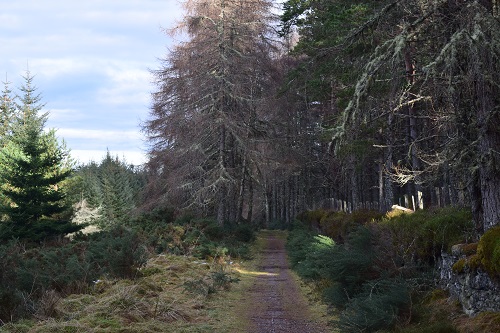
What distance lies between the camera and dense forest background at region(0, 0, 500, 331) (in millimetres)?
9188

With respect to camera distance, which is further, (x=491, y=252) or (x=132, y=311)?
Answer: (x=132, y=311)

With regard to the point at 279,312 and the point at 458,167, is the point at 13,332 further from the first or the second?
the point at 458,167

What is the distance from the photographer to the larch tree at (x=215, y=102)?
26.7 meters

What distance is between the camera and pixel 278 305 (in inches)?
488

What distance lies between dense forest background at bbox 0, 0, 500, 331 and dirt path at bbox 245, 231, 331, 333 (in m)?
0.83

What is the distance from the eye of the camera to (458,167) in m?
9.52

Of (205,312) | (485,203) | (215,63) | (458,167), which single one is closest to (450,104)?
(458,167)

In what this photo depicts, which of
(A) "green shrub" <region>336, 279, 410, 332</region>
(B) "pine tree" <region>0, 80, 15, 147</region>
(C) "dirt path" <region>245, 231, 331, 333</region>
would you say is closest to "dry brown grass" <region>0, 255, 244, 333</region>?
(C) "dirt path" <region>245, 231, 331, 333</region>

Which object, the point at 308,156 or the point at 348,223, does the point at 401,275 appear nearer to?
the point at 348,223

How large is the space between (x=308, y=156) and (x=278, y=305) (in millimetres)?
25445

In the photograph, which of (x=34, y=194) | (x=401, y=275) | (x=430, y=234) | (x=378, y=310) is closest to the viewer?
(x=378, y=310)

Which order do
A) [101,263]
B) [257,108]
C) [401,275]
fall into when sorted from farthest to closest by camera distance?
[257,108] → [101,263] → [401,275]

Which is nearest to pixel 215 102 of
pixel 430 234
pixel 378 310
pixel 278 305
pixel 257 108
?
pixel 257 108

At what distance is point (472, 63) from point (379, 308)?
4675 millimetres
